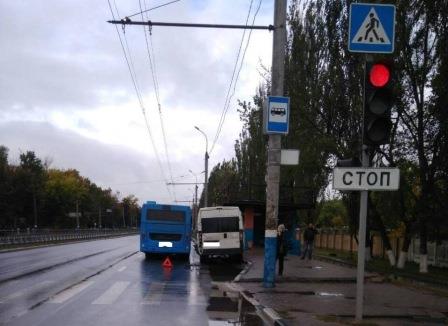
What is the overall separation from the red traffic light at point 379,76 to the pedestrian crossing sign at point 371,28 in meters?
0.41

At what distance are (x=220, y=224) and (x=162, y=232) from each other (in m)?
3.86

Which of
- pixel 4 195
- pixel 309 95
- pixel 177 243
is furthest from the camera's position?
pixel 4 195

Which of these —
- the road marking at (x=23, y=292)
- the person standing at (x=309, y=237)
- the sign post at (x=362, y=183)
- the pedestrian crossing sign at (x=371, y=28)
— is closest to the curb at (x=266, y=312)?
the sign post at (x=362, y=183)

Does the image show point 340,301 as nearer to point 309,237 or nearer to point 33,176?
point 309,237

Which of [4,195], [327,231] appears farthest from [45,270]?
[4,195]

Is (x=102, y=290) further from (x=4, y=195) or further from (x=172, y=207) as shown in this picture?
(x=4, y=195)

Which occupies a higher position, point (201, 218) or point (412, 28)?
point (412, 28)

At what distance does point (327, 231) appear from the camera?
53281 mm

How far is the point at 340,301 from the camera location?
45.2 feet

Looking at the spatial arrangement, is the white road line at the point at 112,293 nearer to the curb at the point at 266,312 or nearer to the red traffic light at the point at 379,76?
the curb at the point at 266,312

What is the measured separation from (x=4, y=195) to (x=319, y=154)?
67.8 metres

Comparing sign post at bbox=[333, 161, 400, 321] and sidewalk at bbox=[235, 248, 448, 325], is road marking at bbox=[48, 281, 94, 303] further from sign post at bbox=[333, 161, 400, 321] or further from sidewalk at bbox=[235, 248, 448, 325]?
sign post at bbox=[333, 161, 400, 321]

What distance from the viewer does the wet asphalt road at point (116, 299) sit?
1109 centimetres

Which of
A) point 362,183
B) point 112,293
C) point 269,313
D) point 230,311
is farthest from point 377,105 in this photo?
point 112,293
